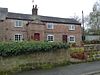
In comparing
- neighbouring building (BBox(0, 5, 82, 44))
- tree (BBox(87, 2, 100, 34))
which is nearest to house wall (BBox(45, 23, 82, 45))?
neighbouring building (BBox(0, 5, 82, 44))

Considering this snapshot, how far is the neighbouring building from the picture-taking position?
1299 inches

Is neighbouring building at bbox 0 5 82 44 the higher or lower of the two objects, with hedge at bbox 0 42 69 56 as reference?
higher

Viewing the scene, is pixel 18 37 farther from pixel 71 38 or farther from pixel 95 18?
pixel 95 18

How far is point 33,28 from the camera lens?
111 ft

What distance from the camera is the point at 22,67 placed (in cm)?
1442

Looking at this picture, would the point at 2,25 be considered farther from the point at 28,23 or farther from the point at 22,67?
the point at 22,67

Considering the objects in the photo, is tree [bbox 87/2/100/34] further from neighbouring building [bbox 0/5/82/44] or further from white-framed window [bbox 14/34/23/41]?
white-framed window [bbox 14/34/23/41]

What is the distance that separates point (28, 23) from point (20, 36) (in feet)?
8.83

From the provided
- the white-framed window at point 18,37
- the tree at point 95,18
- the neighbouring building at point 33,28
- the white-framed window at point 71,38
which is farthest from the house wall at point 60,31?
the tree at point 95,18

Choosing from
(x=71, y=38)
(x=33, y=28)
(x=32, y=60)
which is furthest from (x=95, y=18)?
(x=32, y=60)

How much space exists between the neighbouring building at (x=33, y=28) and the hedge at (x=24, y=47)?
54.4ft

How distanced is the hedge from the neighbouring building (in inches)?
652

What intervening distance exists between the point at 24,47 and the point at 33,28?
770 inches

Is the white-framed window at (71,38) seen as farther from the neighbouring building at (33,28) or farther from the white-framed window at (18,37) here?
the white-framed window at (18,37)
